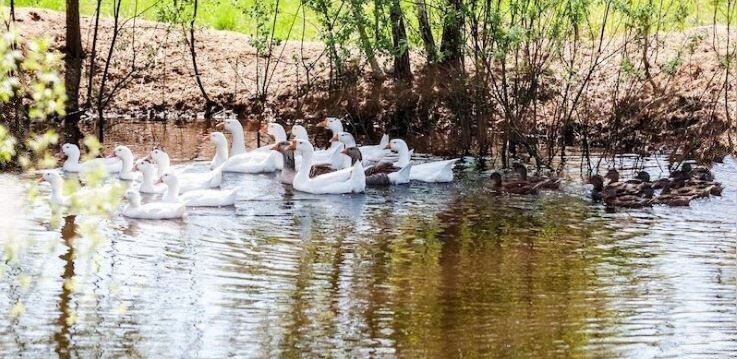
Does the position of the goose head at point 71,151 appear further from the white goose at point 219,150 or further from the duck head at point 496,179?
the duck head at point 496,179

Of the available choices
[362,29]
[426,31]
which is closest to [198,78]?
[362,29]

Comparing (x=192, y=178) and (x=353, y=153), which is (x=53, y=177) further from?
(x=353, y=153)

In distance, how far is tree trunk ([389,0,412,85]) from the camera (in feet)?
61.5

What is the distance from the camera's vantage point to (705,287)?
36.3 ft

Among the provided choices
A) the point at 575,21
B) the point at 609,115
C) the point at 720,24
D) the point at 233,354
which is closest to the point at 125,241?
the point at 233,354

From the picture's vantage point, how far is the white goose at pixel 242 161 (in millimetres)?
17339

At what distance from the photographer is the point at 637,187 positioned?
15680 millimetres

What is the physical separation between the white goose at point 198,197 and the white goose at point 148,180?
100 cm

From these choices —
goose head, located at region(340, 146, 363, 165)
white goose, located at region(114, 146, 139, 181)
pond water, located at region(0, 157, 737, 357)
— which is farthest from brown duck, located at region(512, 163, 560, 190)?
white goose, located at region(114, 146, 139, 181)

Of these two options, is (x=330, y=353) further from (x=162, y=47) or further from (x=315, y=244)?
(x=162, y=47)

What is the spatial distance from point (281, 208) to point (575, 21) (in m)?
4.61

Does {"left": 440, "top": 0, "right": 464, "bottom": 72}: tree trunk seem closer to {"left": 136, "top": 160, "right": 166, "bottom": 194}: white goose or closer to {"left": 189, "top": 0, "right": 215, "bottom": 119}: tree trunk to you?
{"left": 136, "top": 160, "right": 166, "bottom": 194}: white goose

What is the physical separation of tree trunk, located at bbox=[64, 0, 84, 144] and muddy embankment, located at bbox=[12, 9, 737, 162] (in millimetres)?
457

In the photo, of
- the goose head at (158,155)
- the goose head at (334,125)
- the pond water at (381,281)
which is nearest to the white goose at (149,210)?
the pond water at (381,281)
